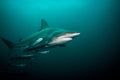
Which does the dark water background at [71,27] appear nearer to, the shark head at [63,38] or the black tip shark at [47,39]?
the black tip shark at [47,39]

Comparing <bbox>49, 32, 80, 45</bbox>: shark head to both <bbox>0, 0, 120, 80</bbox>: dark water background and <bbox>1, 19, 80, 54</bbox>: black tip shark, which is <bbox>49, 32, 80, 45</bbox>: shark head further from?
<bbox>0, 0, 120, 80</bbox>: dark water background

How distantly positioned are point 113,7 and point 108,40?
4.42m

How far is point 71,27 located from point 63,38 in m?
16.0

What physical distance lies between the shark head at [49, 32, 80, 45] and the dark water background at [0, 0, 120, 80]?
9.22 m

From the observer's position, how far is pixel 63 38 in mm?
5160

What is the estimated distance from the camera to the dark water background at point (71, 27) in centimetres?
1572

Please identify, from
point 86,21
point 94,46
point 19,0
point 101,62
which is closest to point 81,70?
point 101,62

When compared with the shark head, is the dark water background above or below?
above

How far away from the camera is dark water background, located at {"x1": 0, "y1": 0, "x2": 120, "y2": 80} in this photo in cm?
1572

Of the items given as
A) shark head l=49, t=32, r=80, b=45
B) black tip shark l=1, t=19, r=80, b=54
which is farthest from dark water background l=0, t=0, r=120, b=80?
shark head l=49, t=32, r=80, b=45

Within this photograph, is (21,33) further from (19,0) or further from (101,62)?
(101,62)

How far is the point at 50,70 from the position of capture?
17.6m

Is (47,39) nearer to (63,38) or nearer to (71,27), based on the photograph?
(63,38)

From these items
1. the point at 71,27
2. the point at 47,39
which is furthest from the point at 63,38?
the point at 71,27
